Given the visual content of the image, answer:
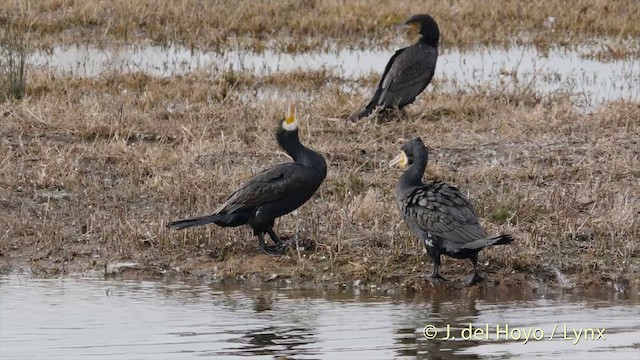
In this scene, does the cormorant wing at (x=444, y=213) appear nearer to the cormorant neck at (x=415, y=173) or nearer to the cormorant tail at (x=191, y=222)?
the cormorant neck at (x=415, y=173)

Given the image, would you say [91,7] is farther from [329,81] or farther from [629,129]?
[629,129]

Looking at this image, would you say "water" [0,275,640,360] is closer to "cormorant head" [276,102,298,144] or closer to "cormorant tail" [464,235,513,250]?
"cormorant tail" [464,235,513,250]

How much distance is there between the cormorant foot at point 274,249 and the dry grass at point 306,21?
8676 mm

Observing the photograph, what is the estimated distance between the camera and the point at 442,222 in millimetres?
8359

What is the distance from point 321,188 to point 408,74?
10.1 feet

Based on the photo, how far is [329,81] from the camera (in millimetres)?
15281

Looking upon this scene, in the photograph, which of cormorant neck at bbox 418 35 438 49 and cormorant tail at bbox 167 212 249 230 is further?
cormorant neck at bbox 418 35 438 49

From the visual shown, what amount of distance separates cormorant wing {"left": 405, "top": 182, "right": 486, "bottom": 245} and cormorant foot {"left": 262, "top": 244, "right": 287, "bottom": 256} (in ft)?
3.27

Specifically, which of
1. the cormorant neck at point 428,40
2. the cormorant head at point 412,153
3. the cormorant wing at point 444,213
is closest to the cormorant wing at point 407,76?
the cormorant neck at point 428,40

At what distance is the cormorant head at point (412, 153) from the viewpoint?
9.02 metres

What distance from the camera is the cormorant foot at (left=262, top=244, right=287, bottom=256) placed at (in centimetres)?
912

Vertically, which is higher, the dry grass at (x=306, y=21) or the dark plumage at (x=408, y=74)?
the dry grass at (x=306, y=21)

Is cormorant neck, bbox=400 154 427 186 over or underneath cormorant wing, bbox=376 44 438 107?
underneath

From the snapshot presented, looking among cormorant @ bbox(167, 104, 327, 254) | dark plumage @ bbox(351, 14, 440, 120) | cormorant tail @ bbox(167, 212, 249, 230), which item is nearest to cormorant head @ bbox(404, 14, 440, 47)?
dark plumage @ bbox(351, 14, 440, 120)
